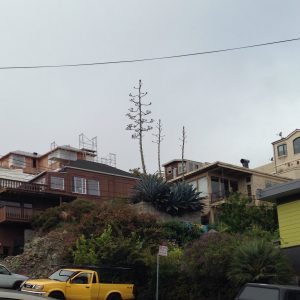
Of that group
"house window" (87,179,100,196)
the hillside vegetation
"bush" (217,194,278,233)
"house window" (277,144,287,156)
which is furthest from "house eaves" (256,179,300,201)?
"house window" (277,144,287,156)

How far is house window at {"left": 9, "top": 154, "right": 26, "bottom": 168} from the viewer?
277 ft

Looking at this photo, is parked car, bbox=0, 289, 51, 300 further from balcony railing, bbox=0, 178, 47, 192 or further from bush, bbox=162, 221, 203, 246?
balcony railing, bbox=0, 178, 47, 192

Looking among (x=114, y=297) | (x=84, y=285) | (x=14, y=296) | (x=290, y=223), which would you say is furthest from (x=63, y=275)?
(x=14, y=296)

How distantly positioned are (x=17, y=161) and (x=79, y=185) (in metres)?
34.1

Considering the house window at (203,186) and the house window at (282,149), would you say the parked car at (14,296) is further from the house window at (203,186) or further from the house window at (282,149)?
the house window at (282,149)

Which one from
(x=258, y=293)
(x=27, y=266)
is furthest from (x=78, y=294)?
(x=27, y=266)

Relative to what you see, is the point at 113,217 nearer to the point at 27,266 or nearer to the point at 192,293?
the point at 27,266

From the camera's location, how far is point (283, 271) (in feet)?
61.8

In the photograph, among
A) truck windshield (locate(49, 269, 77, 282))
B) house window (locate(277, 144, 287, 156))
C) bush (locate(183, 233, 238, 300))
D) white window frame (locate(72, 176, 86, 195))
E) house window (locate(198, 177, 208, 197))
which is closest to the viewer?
bush (locate(183, 233, 238, 300))

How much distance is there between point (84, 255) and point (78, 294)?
6.84 m

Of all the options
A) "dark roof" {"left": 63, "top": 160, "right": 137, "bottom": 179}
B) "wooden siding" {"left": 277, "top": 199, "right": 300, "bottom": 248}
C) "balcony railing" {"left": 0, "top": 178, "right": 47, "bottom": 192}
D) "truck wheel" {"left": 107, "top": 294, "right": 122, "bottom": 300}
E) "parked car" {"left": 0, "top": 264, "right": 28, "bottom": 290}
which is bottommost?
"truck wheel" {"left": 107, "top": 294, "right": 122, "bottom": 300}

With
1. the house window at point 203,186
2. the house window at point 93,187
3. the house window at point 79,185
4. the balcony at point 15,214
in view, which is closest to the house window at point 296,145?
the house window at point 203,186

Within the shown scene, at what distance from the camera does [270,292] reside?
13227 mm

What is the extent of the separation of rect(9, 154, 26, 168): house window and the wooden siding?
216 ft
